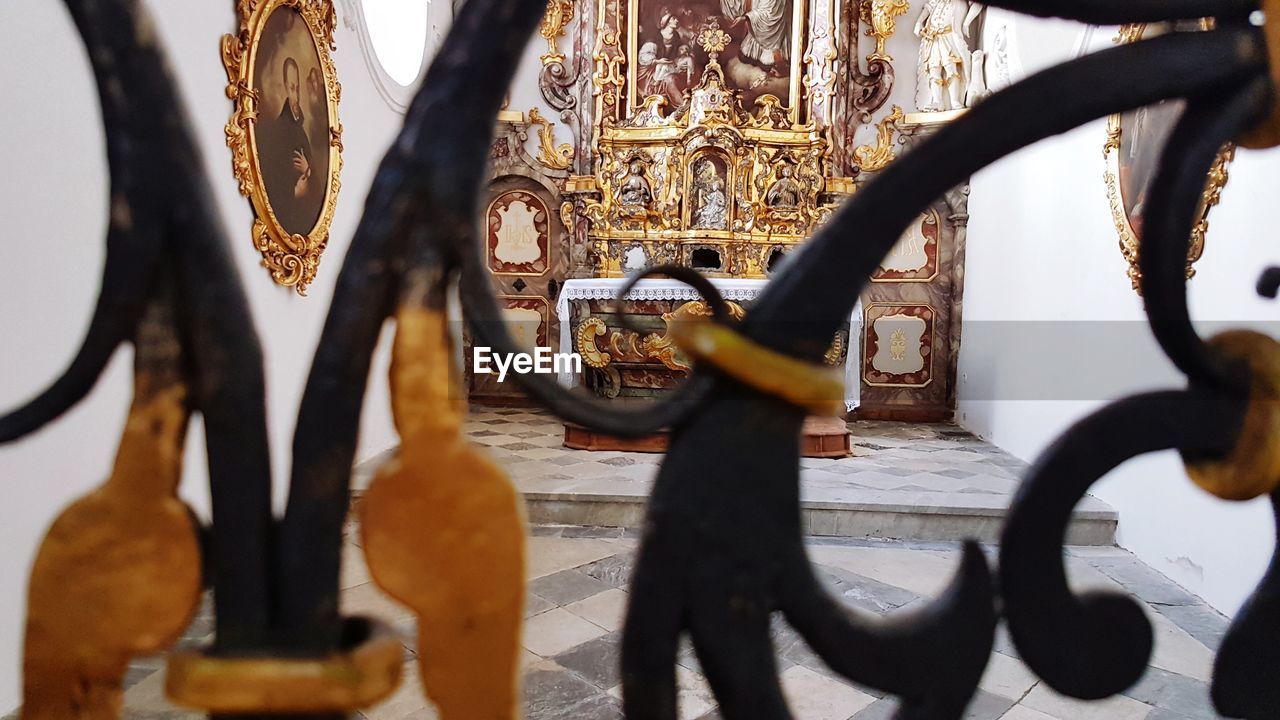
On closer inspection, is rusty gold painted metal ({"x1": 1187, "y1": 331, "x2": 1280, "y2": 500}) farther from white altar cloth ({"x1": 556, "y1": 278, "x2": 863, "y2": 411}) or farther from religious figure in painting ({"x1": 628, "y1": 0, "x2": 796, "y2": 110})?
religious figure in painting ({"x1": 628, "y1": 0, "x2": 796, "y2": 110})

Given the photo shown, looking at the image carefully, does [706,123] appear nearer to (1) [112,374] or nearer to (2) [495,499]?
(1) [112,374]

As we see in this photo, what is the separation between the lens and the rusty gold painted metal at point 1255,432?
1.26 ft

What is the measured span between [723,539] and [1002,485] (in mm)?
4016

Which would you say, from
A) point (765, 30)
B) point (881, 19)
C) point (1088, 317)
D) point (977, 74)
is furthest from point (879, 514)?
point (881, 19)

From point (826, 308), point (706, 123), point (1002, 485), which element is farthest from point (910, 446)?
point (826, 308)

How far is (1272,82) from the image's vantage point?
373 mm

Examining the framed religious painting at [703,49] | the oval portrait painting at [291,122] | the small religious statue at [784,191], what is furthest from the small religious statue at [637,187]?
the oval portrait painting at [291,122]

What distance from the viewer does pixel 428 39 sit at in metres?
5.86

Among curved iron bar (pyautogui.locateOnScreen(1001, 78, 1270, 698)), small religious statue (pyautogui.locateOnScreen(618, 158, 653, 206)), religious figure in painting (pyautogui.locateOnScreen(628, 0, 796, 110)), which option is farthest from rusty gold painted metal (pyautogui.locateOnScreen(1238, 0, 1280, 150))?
religious figure in painting (pyautogui.locateOnScreen(628, 0, 796, 110))

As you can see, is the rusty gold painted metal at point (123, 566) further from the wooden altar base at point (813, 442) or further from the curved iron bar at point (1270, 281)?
the wooden altar base at point (813, 442)

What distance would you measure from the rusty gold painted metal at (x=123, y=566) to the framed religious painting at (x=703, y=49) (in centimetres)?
672

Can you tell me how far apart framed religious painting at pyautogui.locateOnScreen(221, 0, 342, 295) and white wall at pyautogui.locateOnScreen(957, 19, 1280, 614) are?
2801 mm

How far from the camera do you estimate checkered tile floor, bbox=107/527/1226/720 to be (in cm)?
186

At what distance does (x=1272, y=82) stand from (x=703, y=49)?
684cm
